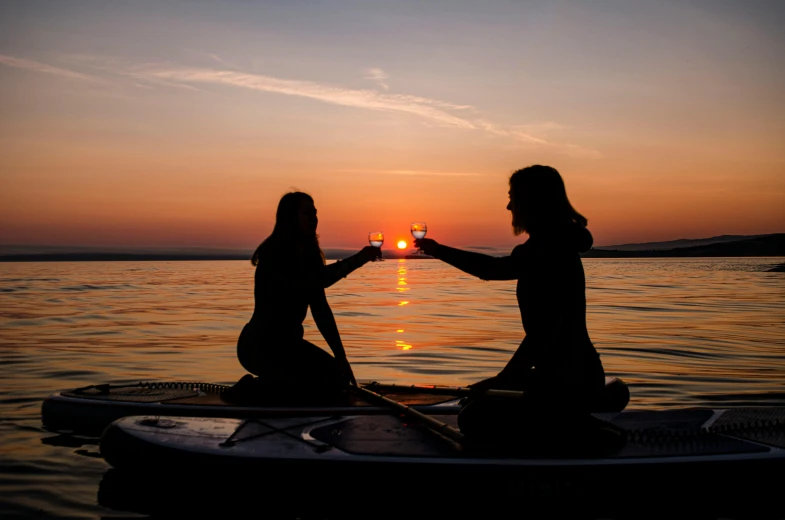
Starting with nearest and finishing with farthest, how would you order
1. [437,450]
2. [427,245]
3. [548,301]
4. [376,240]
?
[548,301], [437,450], [427,245], [376,240]

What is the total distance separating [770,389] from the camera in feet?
35.1

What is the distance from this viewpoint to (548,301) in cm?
528

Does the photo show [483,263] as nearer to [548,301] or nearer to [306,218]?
[548,301]

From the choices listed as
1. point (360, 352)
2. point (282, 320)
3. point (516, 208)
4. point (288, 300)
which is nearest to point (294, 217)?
point (288, 300)

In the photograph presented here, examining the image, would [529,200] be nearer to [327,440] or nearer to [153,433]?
[327,440]

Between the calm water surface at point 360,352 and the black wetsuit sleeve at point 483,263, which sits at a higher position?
the black wetsuit sleeve at point 483,263

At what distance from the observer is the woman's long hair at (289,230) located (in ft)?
24.7

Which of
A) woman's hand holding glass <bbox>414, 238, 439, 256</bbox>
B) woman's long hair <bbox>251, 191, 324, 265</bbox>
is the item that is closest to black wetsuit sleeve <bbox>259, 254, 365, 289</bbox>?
woman's long hair <bbox>251, 191, 324, 265</bbox>

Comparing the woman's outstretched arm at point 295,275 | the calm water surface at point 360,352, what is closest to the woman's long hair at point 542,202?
the woman's outstretched arm at point 295,275

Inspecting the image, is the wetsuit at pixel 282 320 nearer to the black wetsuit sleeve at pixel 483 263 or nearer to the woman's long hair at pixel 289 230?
the woman's long hair at pixel 289 230

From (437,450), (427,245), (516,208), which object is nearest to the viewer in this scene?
(437,450)

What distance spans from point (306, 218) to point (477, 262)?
8.46ft

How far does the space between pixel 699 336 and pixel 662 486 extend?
533 inches

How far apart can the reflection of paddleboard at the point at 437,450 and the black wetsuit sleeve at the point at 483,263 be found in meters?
1.16
